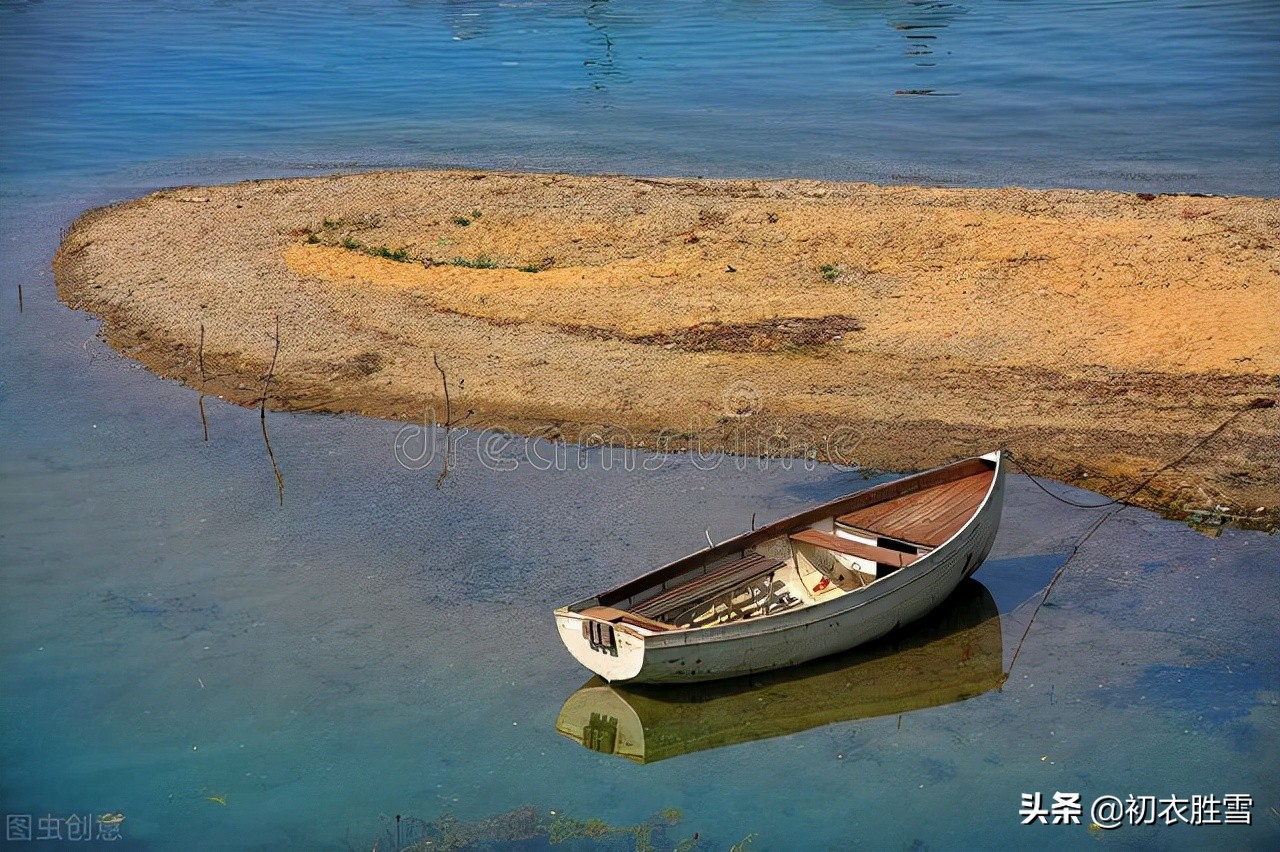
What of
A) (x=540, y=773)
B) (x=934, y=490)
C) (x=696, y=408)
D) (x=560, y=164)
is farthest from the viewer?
(x=560, y=164)

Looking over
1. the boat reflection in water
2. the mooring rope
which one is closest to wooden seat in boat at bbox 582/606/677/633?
the boat reflection in water

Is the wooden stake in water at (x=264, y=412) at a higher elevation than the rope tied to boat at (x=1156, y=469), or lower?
lower

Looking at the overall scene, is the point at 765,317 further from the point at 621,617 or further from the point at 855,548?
the point at 621,617

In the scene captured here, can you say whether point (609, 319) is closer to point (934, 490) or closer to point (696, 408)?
point (696, 408)

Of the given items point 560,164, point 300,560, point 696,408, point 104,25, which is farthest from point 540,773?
point 104,25

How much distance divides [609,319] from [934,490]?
21.1 feet

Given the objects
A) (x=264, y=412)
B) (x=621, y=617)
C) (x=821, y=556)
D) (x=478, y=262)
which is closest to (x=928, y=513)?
(x=821, y=556)

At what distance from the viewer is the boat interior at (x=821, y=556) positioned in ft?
38.5

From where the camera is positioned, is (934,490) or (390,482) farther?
(390,482)

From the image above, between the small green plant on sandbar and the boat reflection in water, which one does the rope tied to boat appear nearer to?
the boat reflection in water

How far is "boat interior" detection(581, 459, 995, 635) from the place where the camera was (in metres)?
11.7

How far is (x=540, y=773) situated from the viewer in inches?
420

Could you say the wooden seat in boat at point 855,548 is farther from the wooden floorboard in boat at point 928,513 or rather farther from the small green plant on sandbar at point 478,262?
the small green plant on sandbar at point 478,262

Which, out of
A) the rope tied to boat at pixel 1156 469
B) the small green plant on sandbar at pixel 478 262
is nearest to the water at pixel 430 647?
the rope tied to boat at pixel 1156 469
